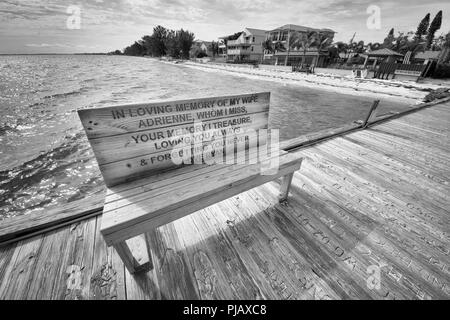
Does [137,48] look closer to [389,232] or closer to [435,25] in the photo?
[435,25]

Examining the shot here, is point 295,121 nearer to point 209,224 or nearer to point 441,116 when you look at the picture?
point 441,116

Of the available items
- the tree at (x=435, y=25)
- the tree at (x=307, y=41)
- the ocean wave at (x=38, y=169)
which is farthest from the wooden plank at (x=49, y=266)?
the tree at (x=435, y=25)

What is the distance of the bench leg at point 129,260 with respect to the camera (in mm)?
1477

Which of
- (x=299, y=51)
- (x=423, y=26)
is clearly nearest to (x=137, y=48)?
(x=299, y=51)

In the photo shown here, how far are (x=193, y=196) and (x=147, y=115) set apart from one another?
2.72ft

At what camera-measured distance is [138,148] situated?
5.68 ft

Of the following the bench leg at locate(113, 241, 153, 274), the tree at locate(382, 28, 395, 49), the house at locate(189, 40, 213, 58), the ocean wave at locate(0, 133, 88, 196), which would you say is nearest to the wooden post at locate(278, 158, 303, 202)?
the bench leg at locate(113, 241, 153, 274)

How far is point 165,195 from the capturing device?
5.32 feet

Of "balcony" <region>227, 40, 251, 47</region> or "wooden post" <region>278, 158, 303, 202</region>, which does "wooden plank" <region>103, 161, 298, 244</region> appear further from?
"balcony" <region>227, 40, 251, 47</region>

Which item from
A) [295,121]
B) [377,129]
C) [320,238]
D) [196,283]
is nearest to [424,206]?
[320,238]

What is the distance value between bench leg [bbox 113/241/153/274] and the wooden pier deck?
7 cm

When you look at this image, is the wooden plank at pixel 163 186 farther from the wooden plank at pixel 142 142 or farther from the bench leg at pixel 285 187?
the bench leg at pixel 285 187
